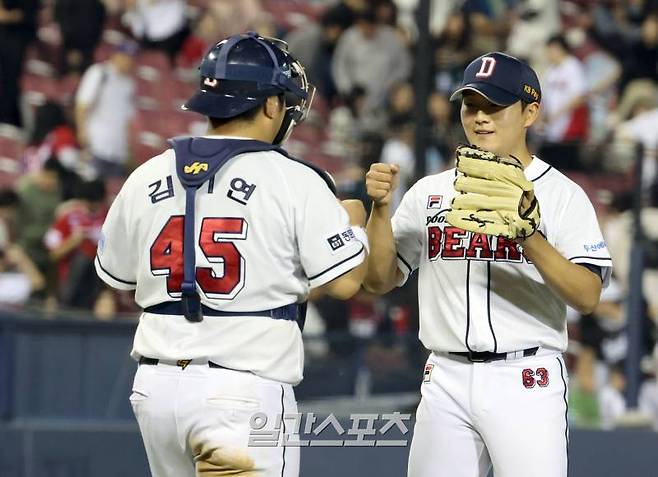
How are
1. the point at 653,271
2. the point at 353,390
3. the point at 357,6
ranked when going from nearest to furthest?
1. the point at 653,271
2. the point at 353,390
3. the point at 357,6

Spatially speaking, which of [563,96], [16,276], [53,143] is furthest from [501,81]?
[53,143]

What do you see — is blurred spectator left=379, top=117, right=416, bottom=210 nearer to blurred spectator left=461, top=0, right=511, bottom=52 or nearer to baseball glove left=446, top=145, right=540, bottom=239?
blurred spectator left=461, top=0, right=511, bottom=52

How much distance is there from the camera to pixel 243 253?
380cm

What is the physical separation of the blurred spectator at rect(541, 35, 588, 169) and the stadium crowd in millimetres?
12

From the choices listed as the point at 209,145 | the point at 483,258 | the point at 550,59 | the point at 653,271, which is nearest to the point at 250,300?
the point at 209,145

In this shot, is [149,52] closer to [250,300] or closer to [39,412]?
[39,412]

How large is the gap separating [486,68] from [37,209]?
540 cm

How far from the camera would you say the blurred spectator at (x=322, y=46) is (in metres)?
11.1

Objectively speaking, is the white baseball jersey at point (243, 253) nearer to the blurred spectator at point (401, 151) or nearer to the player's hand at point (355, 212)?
the player's hand at point (355, 212)

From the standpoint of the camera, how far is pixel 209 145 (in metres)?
3.93

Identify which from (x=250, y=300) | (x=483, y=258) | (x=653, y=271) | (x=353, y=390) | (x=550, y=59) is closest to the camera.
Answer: (x=250, y=300)

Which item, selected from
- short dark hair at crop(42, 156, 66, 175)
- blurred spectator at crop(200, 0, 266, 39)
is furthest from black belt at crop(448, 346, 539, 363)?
blurred spectator at crop(200, 0, 266, 39)

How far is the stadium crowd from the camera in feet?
24.1

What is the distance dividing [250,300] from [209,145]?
49cm
